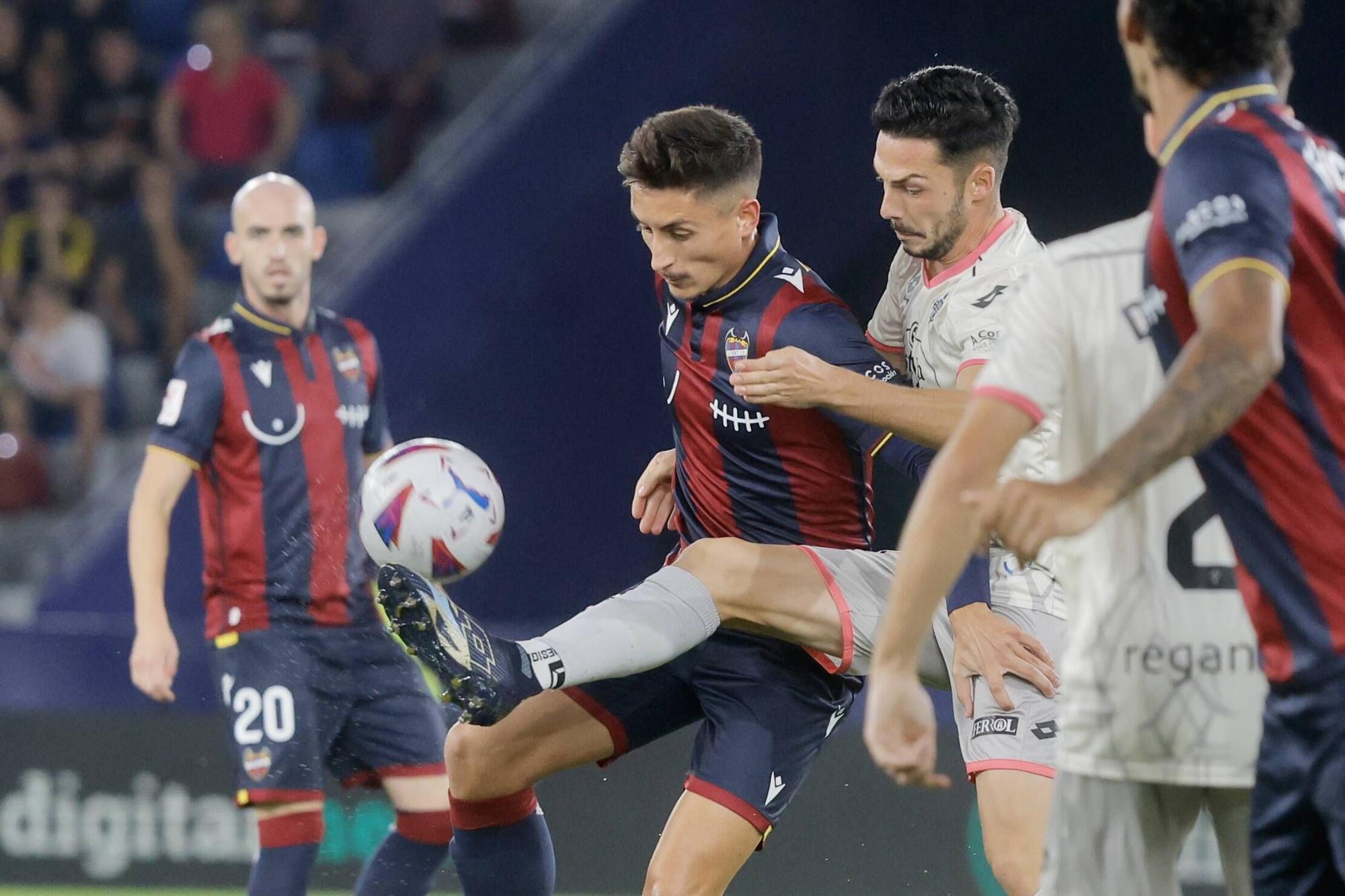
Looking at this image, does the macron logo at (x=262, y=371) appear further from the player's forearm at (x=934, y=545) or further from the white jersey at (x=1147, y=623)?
the player's forearm at (x=934, y=545)

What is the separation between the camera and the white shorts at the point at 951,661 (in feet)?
11.6

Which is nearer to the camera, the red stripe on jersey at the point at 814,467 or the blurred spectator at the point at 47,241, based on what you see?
the red stripe on jersey at the point at 814,467

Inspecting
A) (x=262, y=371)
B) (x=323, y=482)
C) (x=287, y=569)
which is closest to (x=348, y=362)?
(x=262, y=371)

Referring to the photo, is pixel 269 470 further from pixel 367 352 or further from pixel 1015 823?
pixel 1015 823

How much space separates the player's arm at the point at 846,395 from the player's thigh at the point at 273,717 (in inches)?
69.6

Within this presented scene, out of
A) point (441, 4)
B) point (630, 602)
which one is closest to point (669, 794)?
point (630, 602)

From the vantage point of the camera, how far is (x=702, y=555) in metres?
3.62

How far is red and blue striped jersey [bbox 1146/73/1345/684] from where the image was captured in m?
1.98

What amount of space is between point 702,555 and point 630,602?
0.20m

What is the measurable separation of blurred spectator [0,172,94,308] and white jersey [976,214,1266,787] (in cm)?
721

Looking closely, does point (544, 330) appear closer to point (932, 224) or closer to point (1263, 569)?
point (932, 224)

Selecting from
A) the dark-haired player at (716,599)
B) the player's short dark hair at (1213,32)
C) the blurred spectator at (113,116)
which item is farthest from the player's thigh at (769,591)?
the blurred spectator at (113,116)

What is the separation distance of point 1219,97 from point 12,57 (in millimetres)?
8412

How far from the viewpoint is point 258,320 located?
16.0 ft
